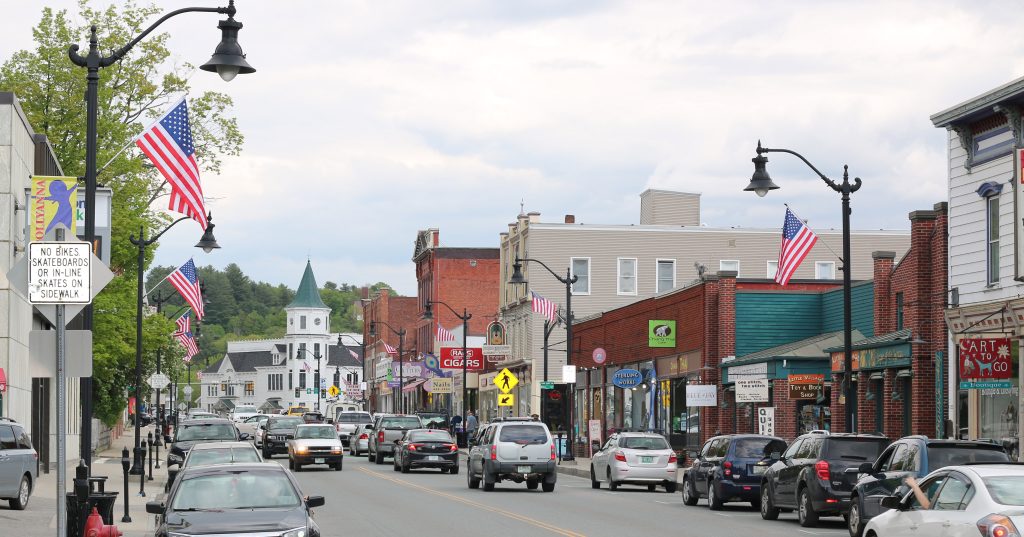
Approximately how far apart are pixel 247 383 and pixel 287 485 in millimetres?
184852

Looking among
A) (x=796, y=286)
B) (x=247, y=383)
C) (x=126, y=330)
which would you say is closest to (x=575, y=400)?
(x=796, y=286)

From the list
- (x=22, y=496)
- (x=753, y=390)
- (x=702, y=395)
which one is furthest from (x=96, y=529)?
(x=702, y=395)

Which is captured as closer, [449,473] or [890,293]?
[890,293]

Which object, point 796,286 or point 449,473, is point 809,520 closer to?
point 449,473

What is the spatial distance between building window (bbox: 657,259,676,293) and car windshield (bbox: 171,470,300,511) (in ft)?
200

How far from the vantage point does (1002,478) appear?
1398cm

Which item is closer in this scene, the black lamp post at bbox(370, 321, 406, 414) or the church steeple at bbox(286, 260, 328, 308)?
the black lamp post at bbox(370, 321, 406, 414)

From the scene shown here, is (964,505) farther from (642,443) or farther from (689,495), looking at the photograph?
(642,443)

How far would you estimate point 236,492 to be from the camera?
1538 centimetres

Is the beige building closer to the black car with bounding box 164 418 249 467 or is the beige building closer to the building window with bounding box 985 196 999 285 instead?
the black car with bounding box 164 418 249 467

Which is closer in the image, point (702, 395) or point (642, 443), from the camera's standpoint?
point (642, 443)

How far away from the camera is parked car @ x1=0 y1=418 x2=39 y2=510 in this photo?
86.9 feet

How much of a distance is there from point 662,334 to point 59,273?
4005cm

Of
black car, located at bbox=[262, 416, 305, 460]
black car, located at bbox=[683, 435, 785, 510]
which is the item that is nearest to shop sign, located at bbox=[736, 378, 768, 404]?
black car, located at bbox=[683, 435, 785, 510]
